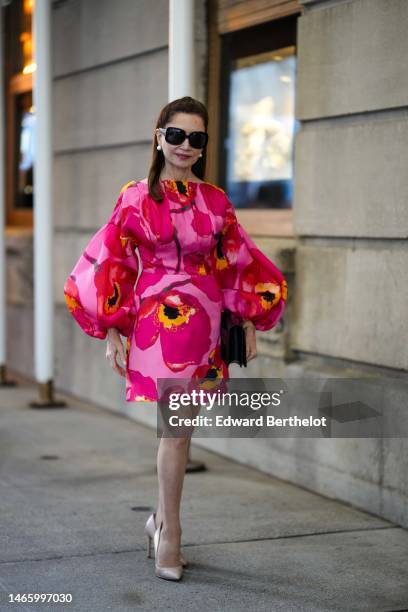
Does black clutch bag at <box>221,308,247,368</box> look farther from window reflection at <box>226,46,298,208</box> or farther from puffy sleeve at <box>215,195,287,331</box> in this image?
window reflection at <box>226,46,298,208</box>

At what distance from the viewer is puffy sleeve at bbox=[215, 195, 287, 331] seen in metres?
4.53

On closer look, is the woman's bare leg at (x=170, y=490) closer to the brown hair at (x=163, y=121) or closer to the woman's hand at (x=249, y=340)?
the woman's hand at (x=249, y=340)

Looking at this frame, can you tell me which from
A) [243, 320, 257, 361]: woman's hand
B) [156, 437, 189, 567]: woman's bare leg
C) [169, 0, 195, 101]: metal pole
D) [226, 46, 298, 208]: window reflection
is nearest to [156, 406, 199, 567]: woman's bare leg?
[156, 437, 189, 567]: woman's bare leg

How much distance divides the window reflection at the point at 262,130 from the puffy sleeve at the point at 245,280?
2240 mm

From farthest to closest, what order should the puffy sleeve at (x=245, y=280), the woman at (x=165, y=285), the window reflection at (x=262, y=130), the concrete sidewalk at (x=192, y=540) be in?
the window reflection at (x=262, y=130) → the puffy sleeve at (x=245, y=280) → the woman at (x=165, y=285) → the concrete sidewalk at (x=192, y=540)

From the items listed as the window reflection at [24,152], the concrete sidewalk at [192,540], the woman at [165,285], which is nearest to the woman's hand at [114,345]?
the woman at [165,285]

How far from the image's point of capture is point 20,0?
10.6m

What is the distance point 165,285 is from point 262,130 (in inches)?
121

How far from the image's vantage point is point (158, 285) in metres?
4.32

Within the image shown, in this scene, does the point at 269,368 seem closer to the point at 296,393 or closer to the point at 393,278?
the point at 296,393

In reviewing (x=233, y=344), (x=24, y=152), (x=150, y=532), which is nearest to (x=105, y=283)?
(x=233, y=344)

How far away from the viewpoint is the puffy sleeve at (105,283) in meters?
4.32

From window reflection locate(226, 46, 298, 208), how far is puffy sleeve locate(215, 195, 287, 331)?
7.35 feet

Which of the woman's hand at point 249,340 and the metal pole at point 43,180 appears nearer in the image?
the woman's hand at point 249,340
